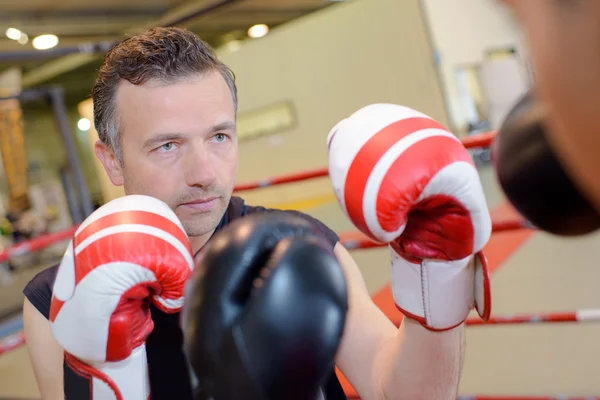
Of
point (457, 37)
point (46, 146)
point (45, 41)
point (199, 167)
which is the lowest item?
point (199, 167)

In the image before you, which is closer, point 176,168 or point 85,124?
point 176,168

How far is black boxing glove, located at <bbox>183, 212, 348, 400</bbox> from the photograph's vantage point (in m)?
0.54

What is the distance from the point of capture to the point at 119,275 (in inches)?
30.2

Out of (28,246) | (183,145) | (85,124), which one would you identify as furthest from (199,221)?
(85,124)

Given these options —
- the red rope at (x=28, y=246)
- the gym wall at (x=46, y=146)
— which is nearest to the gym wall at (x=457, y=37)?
the red rope at (x=28, y=246)

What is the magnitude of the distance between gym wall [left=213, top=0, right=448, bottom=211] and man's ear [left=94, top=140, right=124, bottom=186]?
18.4 ft

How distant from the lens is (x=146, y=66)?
1072 millimetres

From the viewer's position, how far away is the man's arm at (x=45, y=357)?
1.10 metres

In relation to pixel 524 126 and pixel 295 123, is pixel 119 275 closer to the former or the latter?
pixel 524 126

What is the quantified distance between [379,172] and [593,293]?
264 cm

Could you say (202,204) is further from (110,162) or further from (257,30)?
(257,30)

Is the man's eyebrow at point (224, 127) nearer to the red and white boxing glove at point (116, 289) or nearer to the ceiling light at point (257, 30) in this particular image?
the red and white boxing glove at point (116, 289)

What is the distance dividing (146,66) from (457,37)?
671 cm

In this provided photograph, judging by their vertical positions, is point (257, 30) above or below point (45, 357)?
above
